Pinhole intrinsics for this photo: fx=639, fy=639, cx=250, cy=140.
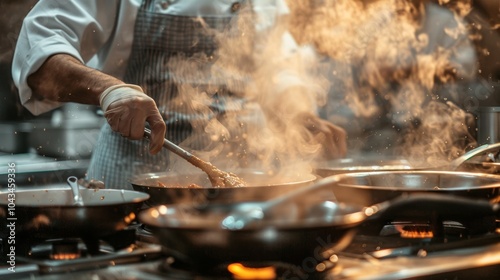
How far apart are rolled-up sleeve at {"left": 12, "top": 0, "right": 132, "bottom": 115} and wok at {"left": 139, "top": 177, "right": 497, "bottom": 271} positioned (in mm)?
1124

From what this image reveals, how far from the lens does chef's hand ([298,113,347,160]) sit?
2.39 m

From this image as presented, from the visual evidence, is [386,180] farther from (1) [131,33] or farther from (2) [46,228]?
(1) [131,33]

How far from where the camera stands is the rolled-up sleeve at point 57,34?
6.46 feet

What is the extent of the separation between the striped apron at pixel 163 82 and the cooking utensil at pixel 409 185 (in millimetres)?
875

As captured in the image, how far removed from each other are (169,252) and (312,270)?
0.73 ft

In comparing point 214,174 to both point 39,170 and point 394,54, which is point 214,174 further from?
point 394,54

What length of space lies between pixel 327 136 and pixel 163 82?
2.12ft

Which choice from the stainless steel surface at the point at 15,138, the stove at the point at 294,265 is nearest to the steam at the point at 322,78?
the stove at the point at 294,265

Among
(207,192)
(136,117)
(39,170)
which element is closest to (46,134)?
(39,170)

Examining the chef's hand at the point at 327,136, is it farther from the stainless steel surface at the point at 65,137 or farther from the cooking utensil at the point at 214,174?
the stainless steel surface at the point at 65,137

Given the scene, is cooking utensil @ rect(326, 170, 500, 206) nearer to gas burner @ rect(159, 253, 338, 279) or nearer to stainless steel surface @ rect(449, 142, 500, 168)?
stainless steel surface @ rect(449, 142, 500, 168)

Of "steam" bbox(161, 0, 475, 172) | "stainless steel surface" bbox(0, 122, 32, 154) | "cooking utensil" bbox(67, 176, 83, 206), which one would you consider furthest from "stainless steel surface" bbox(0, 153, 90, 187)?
"cooking utensil" bbox(67, 176, 83, 206)

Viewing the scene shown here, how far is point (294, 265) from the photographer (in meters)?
0.94

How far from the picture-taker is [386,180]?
144cm
